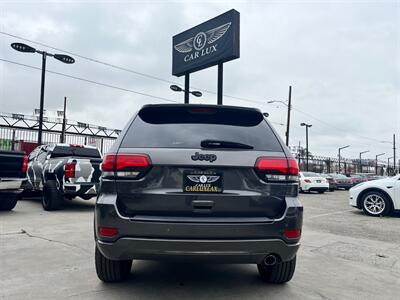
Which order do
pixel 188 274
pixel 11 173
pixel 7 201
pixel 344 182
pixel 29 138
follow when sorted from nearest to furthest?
pixel 188 274
pixel 11 173
pixel 7 201
pixel 29 138
pixel 344 182

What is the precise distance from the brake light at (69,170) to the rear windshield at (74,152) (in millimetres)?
1210

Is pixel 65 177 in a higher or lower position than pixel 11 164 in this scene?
lower

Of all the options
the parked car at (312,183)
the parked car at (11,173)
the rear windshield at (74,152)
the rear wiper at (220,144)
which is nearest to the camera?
the rear wiper at (220,144)

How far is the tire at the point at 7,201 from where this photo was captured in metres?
8.50

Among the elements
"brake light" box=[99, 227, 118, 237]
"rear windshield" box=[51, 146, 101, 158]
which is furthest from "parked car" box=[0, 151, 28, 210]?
"brake light" box=[99, 227, 118, 237]

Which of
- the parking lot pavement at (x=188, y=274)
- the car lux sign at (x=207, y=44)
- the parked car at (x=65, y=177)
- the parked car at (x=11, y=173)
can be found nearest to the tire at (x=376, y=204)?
the parking lot pavement at (x=188, y=274)

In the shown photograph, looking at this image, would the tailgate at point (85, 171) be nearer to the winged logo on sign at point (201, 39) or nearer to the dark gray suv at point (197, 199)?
the dark gray suv at point (197, 199)

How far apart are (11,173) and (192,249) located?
697cm

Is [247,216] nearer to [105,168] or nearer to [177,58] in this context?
[105,168]

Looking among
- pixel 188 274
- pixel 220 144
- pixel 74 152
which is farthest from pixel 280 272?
pixel 74 152

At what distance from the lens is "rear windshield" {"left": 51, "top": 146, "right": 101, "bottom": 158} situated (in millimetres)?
9672

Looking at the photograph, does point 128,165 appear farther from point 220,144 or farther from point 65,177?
point 65,177

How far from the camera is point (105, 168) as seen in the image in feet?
9.56

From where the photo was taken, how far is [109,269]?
3.35m
